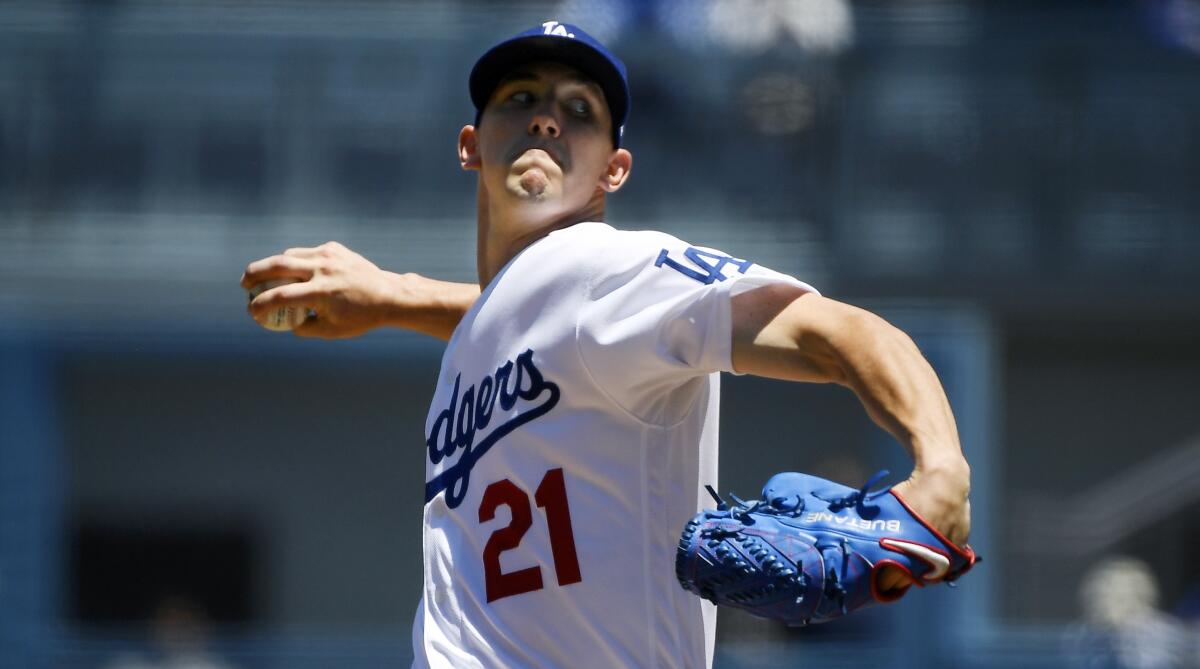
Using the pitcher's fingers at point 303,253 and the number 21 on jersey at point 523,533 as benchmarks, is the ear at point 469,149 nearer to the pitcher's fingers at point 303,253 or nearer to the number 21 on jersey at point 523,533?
Result: the pitcher's fingers at point 303,253

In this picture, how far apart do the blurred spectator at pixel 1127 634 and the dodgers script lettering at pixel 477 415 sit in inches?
264

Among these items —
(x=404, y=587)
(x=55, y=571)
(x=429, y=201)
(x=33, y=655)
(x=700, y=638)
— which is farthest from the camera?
(x=404, y=587)

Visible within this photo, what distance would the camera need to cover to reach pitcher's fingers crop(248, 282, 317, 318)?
2.57 m

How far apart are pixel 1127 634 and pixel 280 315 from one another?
6.72 m

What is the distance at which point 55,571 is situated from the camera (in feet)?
31.2

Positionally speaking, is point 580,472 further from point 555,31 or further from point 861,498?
point 555,31

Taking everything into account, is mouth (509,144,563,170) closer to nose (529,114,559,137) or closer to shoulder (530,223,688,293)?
nose (529,114,559,137)

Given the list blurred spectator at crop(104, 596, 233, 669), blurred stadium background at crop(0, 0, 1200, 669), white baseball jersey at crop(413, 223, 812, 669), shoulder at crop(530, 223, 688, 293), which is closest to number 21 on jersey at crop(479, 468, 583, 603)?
white baseball jersey at crop(413, 223, 812, 669)

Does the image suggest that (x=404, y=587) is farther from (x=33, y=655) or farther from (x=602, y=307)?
(x=602, y=307)

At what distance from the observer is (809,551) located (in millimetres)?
1738

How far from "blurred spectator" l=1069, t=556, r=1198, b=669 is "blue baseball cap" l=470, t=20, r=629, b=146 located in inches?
265

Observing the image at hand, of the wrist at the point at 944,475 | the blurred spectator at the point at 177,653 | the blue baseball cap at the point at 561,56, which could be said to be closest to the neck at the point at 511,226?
the blue baseball cap at the point at 561,56

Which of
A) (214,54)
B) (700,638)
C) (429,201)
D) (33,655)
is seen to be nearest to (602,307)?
(700,638)

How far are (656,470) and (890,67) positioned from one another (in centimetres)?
931
